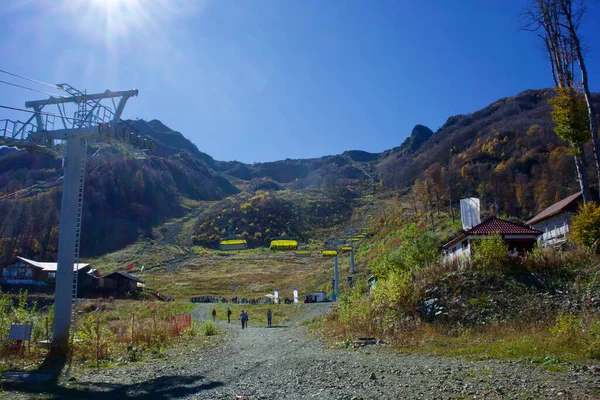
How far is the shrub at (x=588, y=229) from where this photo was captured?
1936cm

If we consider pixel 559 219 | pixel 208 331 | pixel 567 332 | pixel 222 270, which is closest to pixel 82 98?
pixel 208 331

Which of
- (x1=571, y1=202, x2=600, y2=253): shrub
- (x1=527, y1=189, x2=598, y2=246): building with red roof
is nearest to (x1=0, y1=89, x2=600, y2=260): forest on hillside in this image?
(x1=527, y1=189, x2=598, y2=246): building with red roof

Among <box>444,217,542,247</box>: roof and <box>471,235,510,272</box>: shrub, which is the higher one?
<box>444,217,542,247</box>: roof

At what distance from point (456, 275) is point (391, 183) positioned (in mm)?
183833

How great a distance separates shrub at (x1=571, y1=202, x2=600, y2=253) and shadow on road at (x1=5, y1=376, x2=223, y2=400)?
654 inches

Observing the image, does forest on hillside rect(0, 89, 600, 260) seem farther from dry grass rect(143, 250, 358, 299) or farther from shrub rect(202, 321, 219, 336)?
dry grass rect(143, 250, 358, 299)

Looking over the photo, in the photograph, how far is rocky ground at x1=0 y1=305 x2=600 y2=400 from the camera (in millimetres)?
8258

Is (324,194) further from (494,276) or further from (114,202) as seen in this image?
(494,276)

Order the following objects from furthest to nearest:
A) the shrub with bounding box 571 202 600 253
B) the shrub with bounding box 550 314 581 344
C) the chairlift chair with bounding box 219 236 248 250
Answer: the chairlift chair with bounding box 219 236 248 250
the shrub with bounding box 571 202 600 253
the shrub with bounding box 550 314 581 344

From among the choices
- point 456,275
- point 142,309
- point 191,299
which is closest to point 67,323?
point 456,275

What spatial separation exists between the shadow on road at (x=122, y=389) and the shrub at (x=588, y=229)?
16.6 metres

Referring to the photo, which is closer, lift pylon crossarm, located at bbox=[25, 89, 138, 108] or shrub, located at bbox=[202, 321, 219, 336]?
lift pylon crossarm, located at bbox=[25, 89, 138, 108]

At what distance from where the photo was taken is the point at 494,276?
1842 centimetres

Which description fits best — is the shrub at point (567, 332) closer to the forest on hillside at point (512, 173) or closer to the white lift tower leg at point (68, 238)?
the white lift tower leg at point (68, 238)
